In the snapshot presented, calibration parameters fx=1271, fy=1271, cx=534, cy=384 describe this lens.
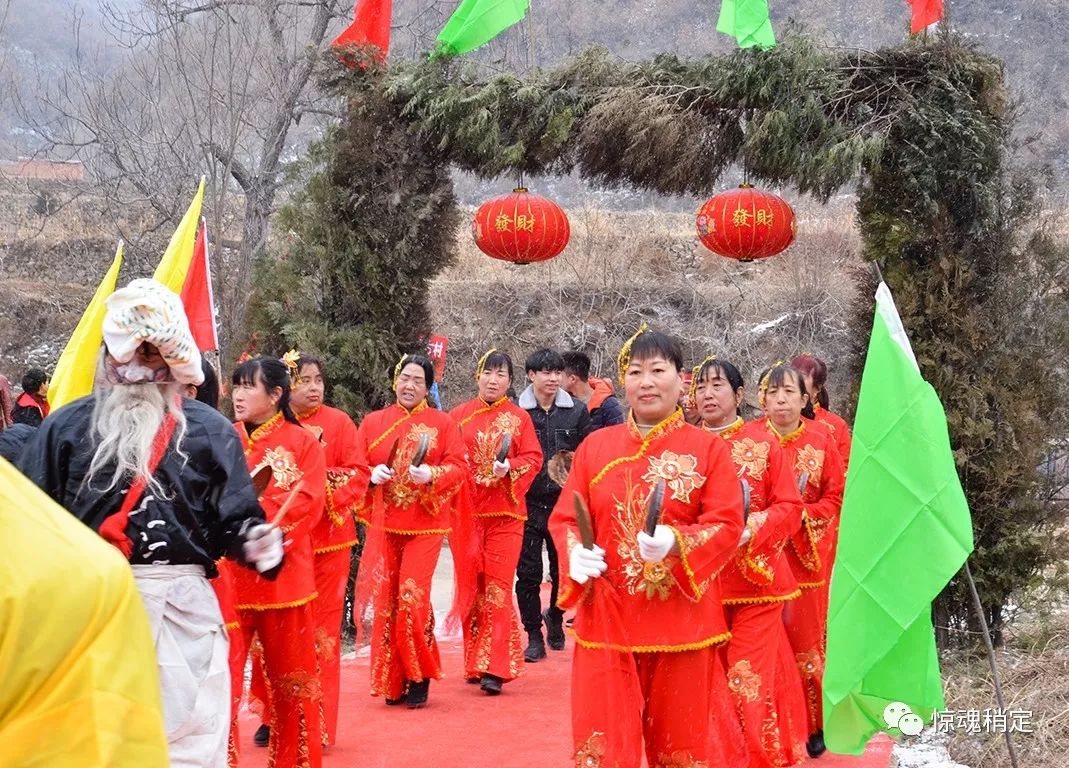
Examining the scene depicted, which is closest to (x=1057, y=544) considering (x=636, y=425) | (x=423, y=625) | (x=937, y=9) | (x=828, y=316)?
(x=937, y=9)

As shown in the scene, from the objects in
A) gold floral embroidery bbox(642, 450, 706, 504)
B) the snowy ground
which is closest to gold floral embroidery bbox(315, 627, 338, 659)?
gold floral embroidery bbox(642, 450, 706, 504)

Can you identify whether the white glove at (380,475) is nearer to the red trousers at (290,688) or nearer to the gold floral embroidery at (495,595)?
the gold floral embroidery at (495,595)

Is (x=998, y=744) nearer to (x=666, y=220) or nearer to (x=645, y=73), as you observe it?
(x=645, y=73)

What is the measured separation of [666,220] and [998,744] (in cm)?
2185

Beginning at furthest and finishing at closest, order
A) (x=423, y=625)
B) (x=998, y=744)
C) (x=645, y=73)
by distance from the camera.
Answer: (x=645, y=73), (x=423, y=625), (x=998, y=744)

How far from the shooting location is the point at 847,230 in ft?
75.7

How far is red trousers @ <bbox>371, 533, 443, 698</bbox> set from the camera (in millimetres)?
6418

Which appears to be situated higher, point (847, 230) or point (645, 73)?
point (645, 73)

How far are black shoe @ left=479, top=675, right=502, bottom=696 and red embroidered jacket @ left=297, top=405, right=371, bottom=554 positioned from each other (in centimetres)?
130

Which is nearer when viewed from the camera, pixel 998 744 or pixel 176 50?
pixel 998 744

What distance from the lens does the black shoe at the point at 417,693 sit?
654 cm

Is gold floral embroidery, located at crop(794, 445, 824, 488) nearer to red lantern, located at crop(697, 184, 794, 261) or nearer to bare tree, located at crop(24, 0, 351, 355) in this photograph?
red lantern, located at crop(697, 184, 794, 261)

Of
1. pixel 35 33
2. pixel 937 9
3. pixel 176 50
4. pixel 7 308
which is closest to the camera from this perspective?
pixel 937 9

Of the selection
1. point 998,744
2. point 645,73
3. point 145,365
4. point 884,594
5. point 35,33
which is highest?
point 35,33
